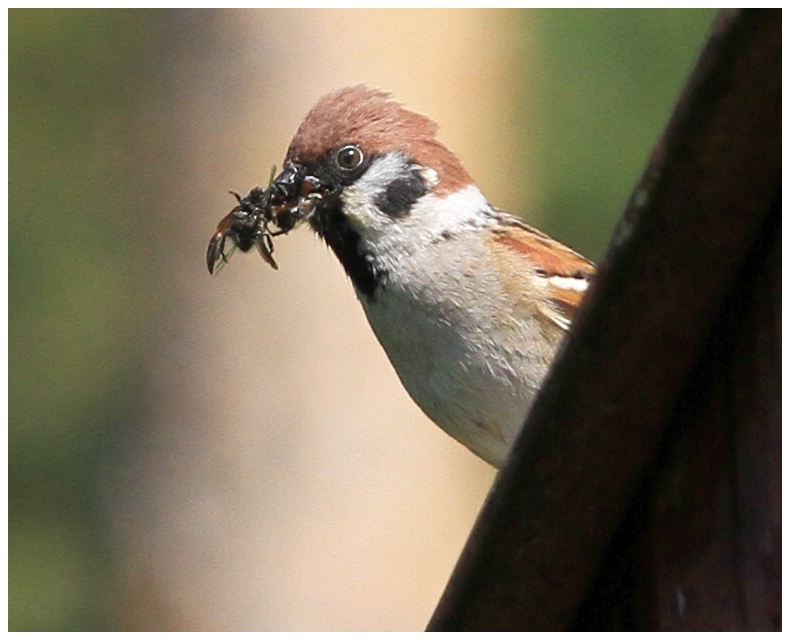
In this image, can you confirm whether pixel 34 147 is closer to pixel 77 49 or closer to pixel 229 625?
pixel 77 49

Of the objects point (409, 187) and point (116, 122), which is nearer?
point (409, 187)

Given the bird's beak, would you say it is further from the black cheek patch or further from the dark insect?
the black cheek patch

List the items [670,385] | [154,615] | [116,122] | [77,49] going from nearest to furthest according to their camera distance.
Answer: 1. [670,385]
2. [154,615]
3. [116,122]
4. [77,49]

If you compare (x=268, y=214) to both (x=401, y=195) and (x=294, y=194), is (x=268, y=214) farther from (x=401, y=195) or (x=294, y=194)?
(x=401, y=195)

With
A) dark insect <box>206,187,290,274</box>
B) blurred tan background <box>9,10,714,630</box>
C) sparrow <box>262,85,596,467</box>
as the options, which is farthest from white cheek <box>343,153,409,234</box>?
blurred tan background <box>9,10,714,630</box>

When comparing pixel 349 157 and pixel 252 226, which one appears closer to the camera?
pixel 349 157

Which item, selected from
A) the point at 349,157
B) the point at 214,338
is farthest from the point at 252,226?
the point at 214,338

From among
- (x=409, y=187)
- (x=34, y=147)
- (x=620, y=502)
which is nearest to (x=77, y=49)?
(x=34, y=147)
